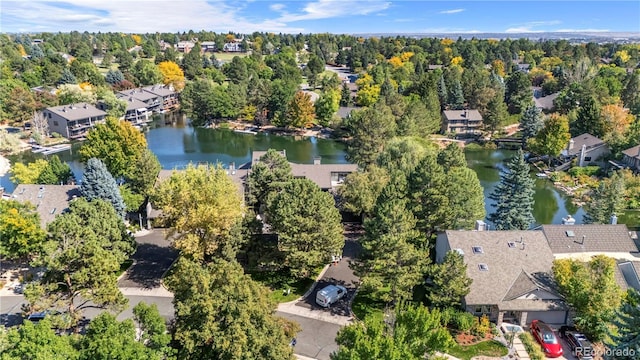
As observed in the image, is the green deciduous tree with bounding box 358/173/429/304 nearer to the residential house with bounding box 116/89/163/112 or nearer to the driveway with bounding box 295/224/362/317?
the driveway with bounding box 295/224/362/317

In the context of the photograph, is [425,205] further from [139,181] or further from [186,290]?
[139,181]

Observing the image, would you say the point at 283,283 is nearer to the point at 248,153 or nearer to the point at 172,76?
the point at 248,153

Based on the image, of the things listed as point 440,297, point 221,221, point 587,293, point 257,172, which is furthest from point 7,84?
point 587,293

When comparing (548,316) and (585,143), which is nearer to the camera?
(548,316)

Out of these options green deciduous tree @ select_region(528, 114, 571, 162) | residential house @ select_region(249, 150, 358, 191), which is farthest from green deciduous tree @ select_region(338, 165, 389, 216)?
green deciduous tree @ select_region(528, 114, 571, 162)

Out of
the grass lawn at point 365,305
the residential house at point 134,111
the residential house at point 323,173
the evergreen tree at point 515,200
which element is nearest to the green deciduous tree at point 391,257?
the grass lawn at point 365,305

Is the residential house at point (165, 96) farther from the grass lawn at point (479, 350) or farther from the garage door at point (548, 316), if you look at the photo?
the garage door at point (548, 316)

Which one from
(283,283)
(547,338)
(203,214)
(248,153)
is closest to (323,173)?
(283,283)

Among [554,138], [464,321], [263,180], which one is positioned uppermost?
[554,138]
